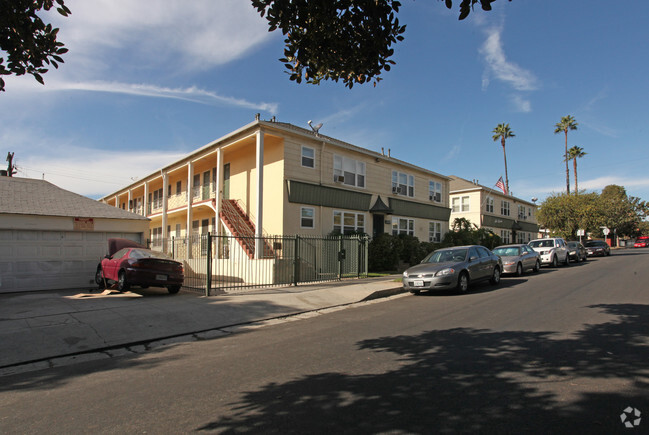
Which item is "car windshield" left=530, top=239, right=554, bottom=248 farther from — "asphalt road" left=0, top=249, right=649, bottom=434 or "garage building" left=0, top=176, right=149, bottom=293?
"garage building" left=0, top=176, right=149, bottom=293

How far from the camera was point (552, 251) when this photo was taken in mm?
22172

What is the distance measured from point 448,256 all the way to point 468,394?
30.6 feet

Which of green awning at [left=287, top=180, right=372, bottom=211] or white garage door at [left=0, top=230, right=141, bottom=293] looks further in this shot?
green awning at [left=287, top=180, right=372, bottom=211]

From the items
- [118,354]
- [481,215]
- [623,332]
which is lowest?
[118,354]

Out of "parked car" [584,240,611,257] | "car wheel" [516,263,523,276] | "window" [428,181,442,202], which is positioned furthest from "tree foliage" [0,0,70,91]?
"parked car" [584,240,611,257]

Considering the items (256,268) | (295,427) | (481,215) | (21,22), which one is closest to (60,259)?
(256,268)

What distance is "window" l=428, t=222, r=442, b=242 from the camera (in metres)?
27.9

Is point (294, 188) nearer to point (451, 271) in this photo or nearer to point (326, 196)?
point (326, 196)

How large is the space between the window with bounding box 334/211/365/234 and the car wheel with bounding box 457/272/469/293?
942 cm

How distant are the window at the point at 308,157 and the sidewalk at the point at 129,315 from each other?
8.07 metres

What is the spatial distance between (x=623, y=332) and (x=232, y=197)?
1845 centimetres

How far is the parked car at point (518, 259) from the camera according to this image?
17.2 metres

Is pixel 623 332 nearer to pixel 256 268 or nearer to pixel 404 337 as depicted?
pixel 404 337

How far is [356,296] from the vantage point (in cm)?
1188
